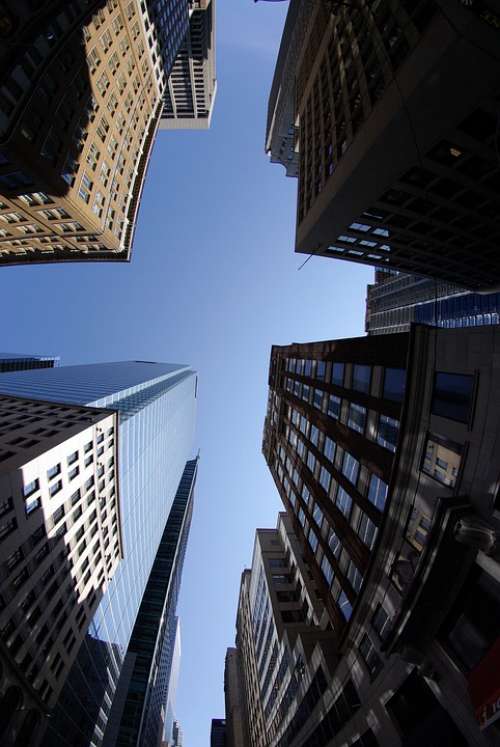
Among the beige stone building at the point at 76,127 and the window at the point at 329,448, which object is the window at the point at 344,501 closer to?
the window at the point at 329,448

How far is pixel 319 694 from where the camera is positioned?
27.1m

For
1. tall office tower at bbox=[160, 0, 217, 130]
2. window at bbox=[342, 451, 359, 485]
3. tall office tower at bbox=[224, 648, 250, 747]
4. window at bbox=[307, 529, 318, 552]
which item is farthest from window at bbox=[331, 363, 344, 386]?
tall office tower at bbox=[160, 0, 217, 130]

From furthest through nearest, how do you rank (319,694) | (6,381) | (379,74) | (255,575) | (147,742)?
1. (147,742)
2. (6,381)
3. (255,575)
4. (319,694)
5. (379,74)

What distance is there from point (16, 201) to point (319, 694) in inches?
2402

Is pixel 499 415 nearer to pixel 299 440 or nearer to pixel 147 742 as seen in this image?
pixel 299 440

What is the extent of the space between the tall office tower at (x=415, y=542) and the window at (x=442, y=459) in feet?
0.21

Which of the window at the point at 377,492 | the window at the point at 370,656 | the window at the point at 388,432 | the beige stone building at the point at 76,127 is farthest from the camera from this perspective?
the beige stone building at the point at 76,127

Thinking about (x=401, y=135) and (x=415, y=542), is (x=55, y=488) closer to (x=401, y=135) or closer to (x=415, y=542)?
(x=415, y=542)

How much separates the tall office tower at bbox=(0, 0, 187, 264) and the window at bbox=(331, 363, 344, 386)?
1372 inches

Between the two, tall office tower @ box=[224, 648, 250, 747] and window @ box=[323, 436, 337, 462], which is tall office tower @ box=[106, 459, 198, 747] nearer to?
tall office tower @ box=[224, 648, 250, 747]

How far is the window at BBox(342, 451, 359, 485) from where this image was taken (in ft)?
84.6

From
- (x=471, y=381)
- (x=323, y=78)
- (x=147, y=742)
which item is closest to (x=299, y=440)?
(x=471, y=381)

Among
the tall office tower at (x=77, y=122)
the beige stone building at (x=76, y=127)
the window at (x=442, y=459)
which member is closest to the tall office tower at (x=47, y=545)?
the beige stone building at (x=76, y=127)

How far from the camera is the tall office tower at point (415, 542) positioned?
13.8 m
